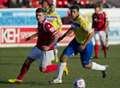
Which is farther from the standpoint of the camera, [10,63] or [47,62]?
[10,63]

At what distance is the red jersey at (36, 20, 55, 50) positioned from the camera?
560 inches

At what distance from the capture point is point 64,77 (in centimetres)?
1584

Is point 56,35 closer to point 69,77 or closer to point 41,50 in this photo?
point 41,50

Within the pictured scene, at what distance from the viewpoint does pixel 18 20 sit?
86.1ft

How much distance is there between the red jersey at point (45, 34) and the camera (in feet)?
46.6

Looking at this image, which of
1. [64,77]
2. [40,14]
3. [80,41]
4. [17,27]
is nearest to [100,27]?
[17,27]

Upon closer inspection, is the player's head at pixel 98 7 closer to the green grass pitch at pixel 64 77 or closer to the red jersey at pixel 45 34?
the green grass pitch at pixel 64 77

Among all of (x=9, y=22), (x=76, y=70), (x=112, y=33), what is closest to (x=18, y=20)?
(x=9, y=22)

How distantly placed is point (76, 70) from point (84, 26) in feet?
12.0

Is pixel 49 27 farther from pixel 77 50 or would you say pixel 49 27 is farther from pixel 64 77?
pixel 64 77

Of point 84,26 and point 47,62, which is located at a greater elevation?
point 84,26

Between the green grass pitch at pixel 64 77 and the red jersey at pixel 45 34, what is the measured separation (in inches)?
38.6

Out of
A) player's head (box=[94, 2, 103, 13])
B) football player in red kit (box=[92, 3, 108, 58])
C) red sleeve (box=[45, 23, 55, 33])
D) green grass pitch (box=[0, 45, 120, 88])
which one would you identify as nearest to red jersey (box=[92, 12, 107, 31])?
football player in red kit (box=[92, 3, 108, 58])

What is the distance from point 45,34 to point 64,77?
187cm
